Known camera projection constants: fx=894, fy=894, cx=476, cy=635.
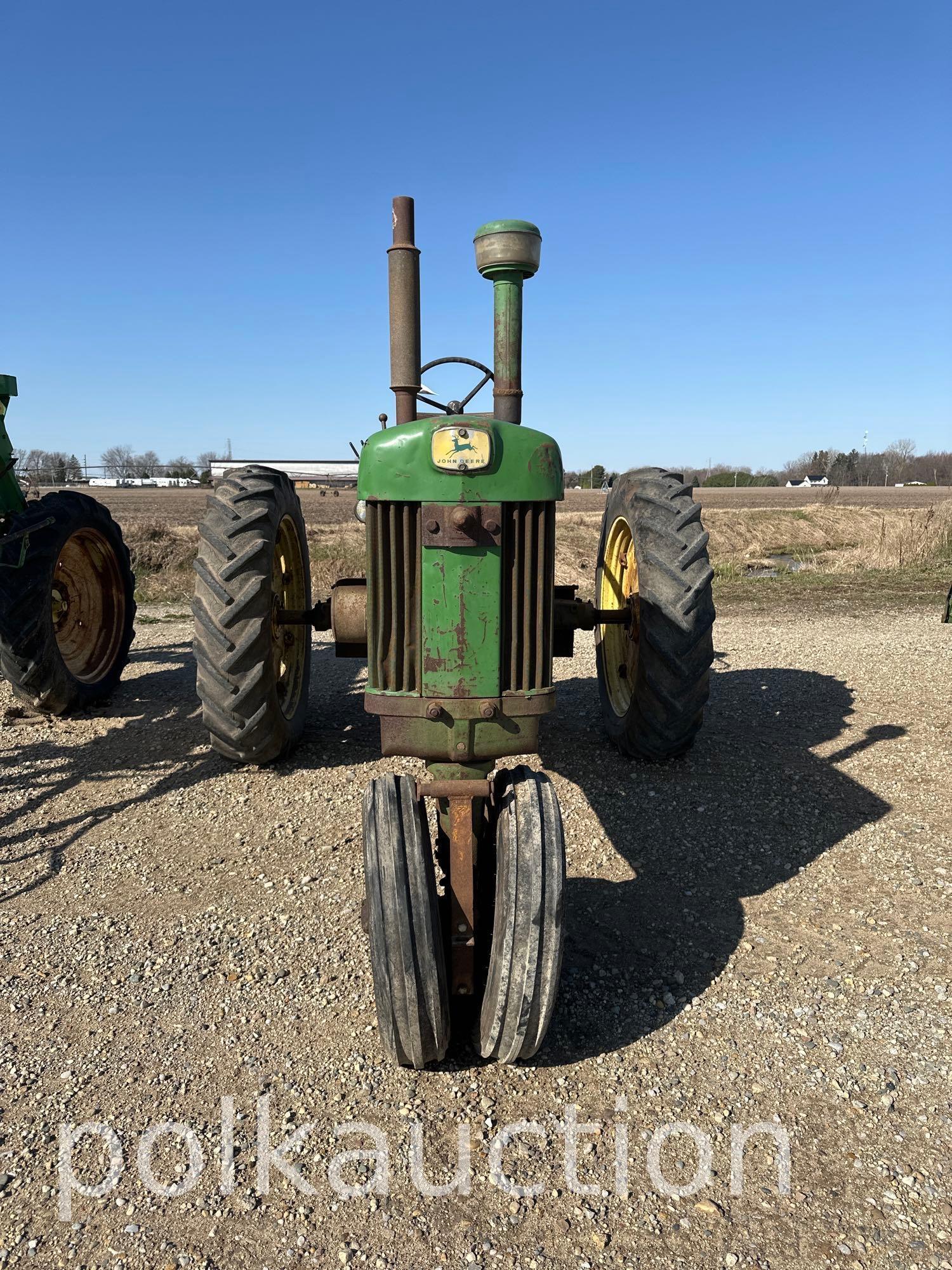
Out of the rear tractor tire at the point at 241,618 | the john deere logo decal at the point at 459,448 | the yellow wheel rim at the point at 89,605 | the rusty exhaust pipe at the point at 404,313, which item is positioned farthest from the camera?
the yellow wheel rim at the point at 89,605

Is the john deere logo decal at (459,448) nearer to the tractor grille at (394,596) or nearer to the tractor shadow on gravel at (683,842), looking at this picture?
the tractor grille at (394,596)

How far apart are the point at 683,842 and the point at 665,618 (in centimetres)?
113

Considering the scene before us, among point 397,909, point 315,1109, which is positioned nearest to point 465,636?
point 397,909

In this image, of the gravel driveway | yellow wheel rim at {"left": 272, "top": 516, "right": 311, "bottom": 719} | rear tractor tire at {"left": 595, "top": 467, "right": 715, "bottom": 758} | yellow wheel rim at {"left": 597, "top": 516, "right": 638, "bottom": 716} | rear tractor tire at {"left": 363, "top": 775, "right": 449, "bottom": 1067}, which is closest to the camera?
the gravel driveway

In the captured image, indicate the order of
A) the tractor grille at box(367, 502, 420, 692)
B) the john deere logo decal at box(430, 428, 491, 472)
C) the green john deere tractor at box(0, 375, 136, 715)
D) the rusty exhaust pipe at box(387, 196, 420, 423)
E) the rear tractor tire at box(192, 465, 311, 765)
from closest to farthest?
the john deere logo decal at box(430, 428, 491, 472), the tractor grille at box(367, 502, 420, 692), the rusty exhaust pipe at box(387, 196, 420, 423), the rear tractor tire at box(192, 465, 311, 765), the green john deere tractor at box(0, 375, 136, 715)

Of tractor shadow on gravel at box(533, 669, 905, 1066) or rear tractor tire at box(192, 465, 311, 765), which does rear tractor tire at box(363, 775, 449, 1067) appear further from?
rear tractor tire at box(192, 465, 311, 765)

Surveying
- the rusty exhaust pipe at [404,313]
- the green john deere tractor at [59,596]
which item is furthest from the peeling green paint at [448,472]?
the green john deere tractor at [59,596]

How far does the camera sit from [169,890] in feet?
13.1

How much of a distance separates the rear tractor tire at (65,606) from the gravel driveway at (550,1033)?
691 mm

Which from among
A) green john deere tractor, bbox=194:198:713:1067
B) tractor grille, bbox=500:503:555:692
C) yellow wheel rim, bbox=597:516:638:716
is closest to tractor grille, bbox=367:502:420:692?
green john deere tractor, bbox=194:198:713:1067

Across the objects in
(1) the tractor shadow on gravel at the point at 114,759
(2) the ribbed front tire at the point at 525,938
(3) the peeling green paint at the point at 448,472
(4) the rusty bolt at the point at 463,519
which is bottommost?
(1) the tractor shadow on gravel at the point at 114,759

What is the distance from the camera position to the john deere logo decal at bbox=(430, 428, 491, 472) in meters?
2.93

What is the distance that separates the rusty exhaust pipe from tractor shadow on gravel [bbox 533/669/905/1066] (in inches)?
91.1

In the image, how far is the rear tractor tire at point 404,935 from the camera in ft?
8.52
